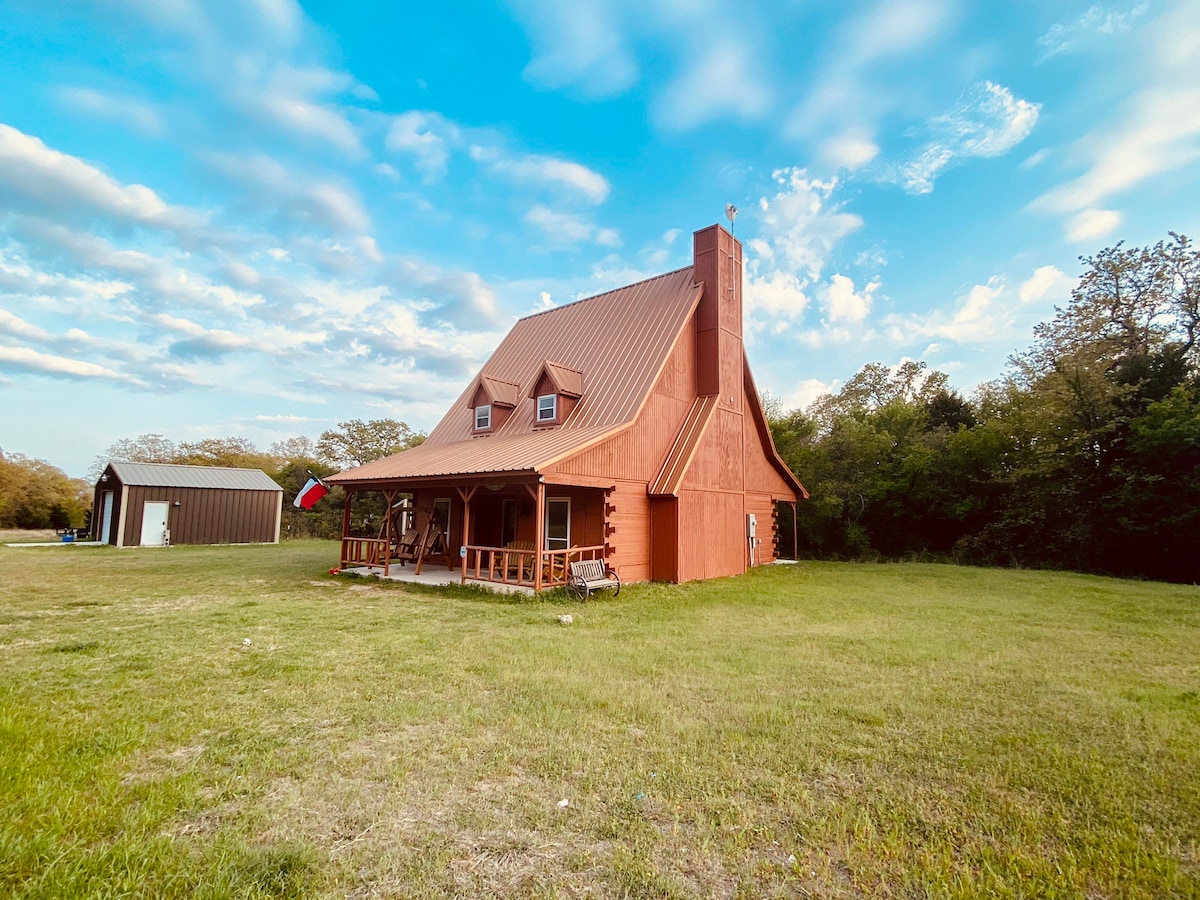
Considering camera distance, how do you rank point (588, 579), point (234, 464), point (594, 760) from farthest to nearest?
1. point (234, 464)
2. point (588, 579)
3. point (594, 760)

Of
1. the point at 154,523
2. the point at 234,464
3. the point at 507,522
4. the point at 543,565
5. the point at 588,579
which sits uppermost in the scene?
the point at 234,464

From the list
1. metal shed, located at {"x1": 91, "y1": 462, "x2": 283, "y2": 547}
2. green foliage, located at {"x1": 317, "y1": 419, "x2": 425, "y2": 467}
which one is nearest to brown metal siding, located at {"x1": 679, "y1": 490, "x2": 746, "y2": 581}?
metal shed, located at {"x1": 91, "y1": 462, "x2": 283, "y2": 547}

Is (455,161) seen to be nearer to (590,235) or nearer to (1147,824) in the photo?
(590,235)

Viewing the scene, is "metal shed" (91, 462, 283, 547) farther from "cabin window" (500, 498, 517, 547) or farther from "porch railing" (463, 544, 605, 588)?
"porch railing" (463, 544, 605, 588)

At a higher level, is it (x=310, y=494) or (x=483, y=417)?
(x=483, y=417)

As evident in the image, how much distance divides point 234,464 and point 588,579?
38.7 meters

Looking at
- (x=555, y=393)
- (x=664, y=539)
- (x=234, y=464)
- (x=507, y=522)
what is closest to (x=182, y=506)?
(x=507, y=522)

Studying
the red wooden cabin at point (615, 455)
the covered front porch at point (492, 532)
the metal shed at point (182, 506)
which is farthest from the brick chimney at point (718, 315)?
the metal shed at point (182, 506)

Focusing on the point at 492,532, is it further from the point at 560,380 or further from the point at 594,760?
the point at 594,760

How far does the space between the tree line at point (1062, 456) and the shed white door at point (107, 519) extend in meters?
28.0

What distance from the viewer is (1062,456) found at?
1717 cm

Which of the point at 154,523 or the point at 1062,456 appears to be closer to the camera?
the point at 1062,456

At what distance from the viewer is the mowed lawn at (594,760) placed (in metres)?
2.60

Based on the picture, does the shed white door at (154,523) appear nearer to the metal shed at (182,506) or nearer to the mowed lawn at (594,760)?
the metal shed at (182,506)
